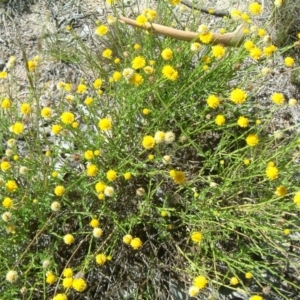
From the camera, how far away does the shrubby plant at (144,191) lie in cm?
Result: 202

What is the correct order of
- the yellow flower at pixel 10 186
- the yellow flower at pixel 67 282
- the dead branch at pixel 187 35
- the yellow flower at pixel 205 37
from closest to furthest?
the yellow flower at pixel 67 282, the yellow flower at pixel 10 186, the yellow flower at pixel 205 37, the dead branch at pixel 187 35

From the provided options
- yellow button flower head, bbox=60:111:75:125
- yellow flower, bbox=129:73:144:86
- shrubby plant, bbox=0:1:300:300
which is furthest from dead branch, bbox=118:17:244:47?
yellow button flower head, bbox=60:111:75:125

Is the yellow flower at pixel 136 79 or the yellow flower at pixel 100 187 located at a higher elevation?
the yellow flower at pixel 136 79

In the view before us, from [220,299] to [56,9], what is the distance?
2074 millimetres

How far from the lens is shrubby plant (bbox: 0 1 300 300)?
2.02 meters

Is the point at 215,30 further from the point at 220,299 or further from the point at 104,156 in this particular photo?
the point at 220,299

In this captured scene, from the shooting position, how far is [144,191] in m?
2.13

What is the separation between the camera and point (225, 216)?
207 cm

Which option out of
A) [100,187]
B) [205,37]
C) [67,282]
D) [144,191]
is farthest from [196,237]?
[205,37]

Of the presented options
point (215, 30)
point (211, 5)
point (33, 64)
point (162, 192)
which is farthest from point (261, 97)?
point (33, 64)

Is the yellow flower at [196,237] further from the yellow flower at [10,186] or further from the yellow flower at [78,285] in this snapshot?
the yellow flower at [10,186]

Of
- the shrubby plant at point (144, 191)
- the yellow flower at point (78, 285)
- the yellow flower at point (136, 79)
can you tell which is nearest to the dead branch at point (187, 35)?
the shrubby plant at point (144, 191)

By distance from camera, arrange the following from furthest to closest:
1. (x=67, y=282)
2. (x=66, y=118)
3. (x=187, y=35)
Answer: (x=187, y=35)
(x=66, y=118)
(x=67, y=282)

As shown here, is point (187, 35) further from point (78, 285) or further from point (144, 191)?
point (78, 285)
